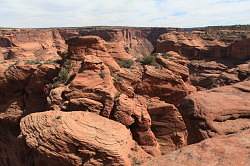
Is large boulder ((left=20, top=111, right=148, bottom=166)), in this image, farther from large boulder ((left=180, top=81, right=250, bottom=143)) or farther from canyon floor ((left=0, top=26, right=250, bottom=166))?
large boulder ((left=180, top=81, right=250, bottom=143))

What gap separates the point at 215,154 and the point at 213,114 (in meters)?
6.42

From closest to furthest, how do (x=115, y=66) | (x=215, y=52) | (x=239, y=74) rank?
(x=115, y=66)
(x=239, y=74)
(x=215, y=52)

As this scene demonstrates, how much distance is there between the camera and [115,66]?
27953mm

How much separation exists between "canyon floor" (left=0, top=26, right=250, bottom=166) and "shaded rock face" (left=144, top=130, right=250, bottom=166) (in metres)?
0.02

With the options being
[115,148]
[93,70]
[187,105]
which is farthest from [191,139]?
[93,70]

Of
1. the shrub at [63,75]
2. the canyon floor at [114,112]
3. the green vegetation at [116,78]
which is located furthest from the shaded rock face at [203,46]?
the shrub at [63,75]

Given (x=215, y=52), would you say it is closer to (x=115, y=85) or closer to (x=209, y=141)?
(x=115, y=85)

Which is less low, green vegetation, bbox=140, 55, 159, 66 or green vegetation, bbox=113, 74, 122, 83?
green vegetation, bbox=140, 55, 159, 66

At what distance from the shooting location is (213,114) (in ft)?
41.1

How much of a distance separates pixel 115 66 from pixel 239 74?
78.1 feet

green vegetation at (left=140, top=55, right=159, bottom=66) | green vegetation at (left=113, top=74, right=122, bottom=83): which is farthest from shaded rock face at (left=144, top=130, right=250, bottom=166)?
green vegetation at (left=140, top=55, right=159, bottom=66)

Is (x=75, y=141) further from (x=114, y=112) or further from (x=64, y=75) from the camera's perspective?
(x=64, y=75)

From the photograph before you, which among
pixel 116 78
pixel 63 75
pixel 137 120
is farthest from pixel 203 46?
pixel 137 120

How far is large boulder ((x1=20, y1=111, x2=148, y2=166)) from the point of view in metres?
16.0
